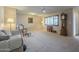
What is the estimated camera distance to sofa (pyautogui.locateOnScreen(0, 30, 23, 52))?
2764mm

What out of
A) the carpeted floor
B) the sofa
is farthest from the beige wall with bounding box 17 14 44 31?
the sofa

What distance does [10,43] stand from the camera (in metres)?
2.87

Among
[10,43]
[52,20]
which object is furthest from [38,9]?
[10,43]

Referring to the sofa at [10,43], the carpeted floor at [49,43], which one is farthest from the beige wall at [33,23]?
the sofa at [10,43]

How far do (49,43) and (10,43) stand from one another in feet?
3.14

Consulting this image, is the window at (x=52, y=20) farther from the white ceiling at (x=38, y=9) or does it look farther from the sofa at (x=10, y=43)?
the sofa at (x=10, y=43)

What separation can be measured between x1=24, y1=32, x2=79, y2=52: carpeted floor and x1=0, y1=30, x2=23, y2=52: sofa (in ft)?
0.56

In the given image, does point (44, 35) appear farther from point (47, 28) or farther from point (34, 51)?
point (34, 51)

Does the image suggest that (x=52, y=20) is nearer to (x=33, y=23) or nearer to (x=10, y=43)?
(x=33, y=23)

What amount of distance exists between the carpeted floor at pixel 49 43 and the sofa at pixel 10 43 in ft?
0.56

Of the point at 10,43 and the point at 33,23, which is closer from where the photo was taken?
the point at 10,43

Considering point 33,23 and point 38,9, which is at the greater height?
point 38,9

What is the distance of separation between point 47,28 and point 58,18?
0.40 meters
